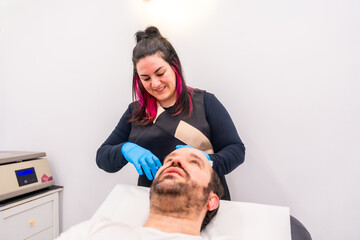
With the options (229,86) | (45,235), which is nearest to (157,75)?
(229,86)

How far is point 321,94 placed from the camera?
3.89 feet

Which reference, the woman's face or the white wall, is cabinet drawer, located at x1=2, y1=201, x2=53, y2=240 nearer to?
the white wall

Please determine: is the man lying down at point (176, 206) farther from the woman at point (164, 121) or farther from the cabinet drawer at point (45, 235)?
the cabinet drawer at point (45, 235)

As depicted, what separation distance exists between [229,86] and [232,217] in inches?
26.7

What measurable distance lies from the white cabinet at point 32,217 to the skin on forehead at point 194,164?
922 millimetres

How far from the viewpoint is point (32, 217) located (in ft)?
4.74

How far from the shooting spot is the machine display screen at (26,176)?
54.8 inches

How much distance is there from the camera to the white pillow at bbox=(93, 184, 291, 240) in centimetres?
87

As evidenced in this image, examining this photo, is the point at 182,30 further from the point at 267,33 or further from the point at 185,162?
the point at 185,162

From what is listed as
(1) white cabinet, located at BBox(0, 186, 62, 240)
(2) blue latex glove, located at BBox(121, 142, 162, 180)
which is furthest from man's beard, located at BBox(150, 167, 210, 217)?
(1) white cabinet, located at BBox(0, 186, 62, 240)

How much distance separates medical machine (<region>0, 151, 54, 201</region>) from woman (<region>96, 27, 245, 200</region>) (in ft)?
1.95

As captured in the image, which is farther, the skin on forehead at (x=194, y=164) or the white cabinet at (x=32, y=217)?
the white cabinet at (x=32, y=217)

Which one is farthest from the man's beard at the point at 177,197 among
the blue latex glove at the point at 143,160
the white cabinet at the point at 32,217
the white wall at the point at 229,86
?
the white cabinet at the point at 32,217

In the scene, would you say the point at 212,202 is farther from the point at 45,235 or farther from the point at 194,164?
the point at 45,235
